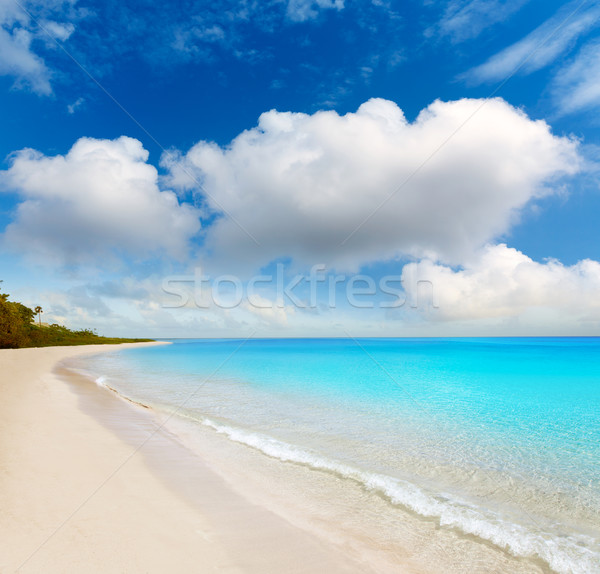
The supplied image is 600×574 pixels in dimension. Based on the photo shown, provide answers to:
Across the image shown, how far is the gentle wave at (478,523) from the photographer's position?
13.5 ft

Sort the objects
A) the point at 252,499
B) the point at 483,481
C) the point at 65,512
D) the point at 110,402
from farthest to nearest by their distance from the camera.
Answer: the point at 110,402 → the point at 483,481 → the point at 252,499 → the point at 65,512

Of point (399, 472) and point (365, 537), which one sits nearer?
point (365, 537)

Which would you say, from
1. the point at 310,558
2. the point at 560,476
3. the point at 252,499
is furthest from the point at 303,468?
the point at 560,476

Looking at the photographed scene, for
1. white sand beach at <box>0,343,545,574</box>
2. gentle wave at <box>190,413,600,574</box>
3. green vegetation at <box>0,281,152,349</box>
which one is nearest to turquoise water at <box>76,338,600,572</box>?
gentle wave at <box>190,413,600,574</box>

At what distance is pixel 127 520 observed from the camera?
4262 mm

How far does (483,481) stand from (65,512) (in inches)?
260

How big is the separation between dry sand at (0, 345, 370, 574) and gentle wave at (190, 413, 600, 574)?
184 cm

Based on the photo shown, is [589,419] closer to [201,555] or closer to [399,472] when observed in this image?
[399,472]

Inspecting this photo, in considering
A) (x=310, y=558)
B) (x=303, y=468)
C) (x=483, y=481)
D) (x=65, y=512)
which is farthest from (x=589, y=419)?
(x=65, y=512)

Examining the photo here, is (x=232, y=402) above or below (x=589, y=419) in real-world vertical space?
below

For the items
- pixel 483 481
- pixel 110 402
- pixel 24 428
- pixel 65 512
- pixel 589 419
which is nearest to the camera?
pixel 65 512

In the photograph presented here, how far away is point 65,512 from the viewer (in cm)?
431

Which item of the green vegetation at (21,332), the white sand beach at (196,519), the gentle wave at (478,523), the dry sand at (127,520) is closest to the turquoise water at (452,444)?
the gentle wave at (478,523)

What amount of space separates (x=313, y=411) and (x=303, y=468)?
530 centimetres
